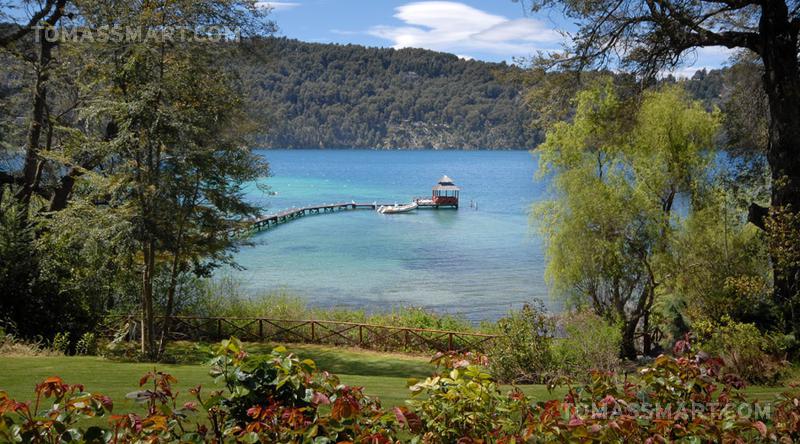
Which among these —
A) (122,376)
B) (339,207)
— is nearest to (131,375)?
(122,376)

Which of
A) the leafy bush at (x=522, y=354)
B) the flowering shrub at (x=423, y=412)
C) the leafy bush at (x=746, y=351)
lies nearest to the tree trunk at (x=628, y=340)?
the leafy bush at (x=746, y=351)

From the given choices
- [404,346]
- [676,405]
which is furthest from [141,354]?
[676,405]

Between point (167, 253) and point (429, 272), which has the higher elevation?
point (167, 253)

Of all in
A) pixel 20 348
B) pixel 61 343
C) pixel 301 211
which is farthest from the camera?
pixel 301 211

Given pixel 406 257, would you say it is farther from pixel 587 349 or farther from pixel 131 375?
pixel 131 375

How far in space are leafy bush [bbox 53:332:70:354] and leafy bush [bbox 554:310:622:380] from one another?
449 inches

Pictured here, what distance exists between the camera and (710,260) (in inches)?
758

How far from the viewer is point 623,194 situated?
21312mm

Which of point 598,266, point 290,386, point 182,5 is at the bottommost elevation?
point 598,266

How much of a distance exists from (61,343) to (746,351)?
1529 centimetres

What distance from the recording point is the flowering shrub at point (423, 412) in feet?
11.7

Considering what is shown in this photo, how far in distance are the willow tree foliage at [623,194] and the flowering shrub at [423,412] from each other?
16670 mm

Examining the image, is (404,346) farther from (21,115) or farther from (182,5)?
(21,115)

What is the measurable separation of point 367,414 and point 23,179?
2003 cm
